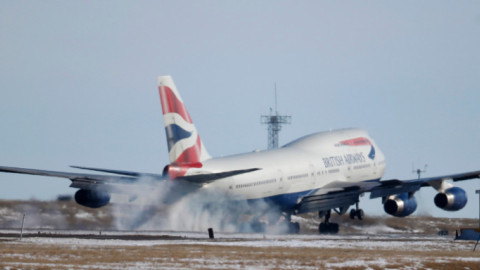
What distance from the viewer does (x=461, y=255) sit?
154ft

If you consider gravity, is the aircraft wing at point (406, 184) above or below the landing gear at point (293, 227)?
above

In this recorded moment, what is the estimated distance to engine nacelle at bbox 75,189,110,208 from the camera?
6025 centimetres

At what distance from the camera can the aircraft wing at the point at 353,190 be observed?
223 ft

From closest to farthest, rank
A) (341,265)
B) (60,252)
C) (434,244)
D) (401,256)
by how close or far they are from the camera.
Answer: (341,265) < (60,252) < (401,256) < (434,244)

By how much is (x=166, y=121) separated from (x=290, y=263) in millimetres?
22179

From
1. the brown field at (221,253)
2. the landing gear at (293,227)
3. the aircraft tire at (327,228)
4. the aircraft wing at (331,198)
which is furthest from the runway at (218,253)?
the aircraft tire at (327,228)

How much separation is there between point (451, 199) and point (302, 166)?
11.5 meters

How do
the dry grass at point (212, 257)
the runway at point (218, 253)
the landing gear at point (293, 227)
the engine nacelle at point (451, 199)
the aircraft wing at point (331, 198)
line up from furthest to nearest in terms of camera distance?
the aircraft wing at point (331, 198)
the landing gear at point (293, 227)
the engine nacelle at point (451, 199)
the runway at point (218, 253)
the dry grass at point (212, 257)

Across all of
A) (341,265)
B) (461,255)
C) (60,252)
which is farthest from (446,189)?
(60,252)

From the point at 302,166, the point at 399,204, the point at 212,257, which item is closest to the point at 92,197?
the point at 302,166

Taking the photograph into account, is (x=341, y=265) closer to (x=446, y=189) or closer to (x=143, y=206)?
(x=143, y=206)

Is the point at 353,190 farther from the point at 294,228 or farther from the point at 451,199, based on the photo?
the point at 451,199

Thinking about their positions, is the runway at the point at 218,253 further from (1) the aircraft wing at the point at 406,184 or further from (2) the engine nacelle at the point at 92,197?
(1) the aircraft wing at the point at 406,184

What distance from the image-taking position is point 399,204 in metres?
68.9
